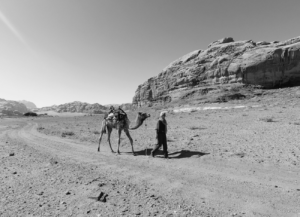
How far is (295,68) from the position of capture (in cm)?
4897

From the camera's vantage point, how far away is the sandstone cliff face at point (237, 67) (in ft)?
164

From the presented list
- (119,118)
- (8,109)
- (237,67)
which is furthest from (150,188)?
(8,109)

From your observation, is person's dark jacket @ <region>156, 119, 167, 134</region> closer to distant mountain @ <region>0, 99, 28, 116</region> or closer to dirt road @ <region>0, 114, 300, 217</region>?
dirt road @ <region>0, 114, 300, 217</region>

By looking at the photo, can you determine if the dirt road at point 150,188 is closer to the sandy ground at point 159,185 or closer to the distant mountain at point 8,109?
the sandy ground at point 159,185

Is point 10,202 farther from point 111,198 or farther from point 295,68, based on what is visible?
point 295,68

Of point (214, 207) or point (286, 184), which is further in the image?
point (286, 184)

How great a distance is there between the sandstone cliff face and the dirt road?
167 ft

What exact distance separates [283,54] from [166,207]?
64049mm

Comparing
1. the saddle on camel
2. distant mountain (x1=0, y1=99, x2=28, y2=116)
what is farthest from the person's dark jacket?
distant mountain (x1=0, y1=99, x2=28, y2=116)

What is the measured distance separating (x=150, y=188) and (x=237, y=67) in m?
58.9

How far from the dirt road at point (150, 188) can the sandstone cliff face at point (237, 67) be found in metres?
51.0

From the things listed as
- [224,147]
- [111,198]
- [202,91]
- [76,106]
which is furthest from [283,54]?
[76,106]

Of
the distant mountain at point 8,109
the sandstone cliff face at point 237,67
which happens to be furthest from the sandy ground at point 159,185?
the distant mountain at point 8,109

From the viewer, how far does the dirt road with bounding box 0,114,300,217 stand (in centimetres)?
350
